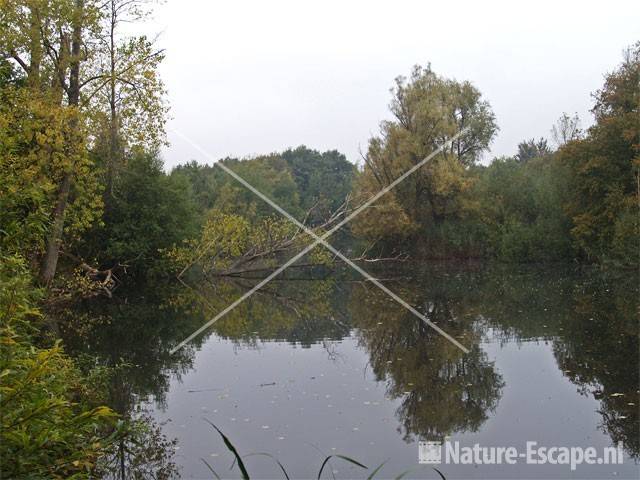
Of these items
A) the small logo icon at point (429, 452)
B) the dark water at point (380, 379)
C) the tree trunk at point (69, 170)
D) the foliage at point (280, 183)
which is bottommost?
the small logo icon at point (429, 452)

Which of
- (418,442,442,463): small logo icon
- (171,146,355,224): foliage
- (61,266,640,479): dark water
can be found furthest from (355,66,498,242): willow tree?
(418,442,442,463): small logo icon

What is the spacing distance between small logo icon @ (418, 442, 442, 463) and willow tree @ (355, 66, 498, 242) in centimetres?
2998

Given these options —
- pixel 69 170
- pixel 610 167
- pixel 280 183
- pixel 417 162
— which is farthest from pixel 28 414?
pixel 280 183

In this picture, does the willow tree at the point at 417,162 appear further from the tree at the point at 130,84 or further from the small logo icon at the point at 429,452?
the small logo icon at the point at 429,452

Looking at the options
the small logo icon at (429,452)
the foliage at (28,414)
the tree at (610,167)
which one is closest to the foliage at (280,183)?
the tree at (610,167)

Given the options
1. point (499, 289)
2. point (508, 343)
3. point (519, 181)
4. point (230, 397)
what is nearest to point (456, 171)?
point (519, 181)

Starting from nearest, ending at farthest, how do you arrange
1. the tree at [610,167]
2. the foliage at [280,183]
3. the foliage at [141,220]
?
the foliage at [141,220] → the tree at [610,167] → the foliage at [280,183]

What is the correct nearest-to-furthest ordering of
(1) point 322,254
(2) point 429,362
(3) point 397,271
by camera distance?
(2) point 429,362, (1) point 322,254, (3) point 397,271

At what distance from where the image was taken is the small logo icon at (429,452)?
224 inches

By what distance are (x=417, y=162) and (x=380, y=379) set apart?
30027 millimetres

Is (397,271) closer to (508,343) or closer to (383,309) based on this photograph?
(383,309)

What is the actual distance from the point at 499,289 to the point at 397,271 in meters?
10.5

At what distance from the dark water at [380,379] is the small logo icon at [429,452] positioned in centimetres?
7

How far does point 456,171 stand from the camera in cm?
3722
